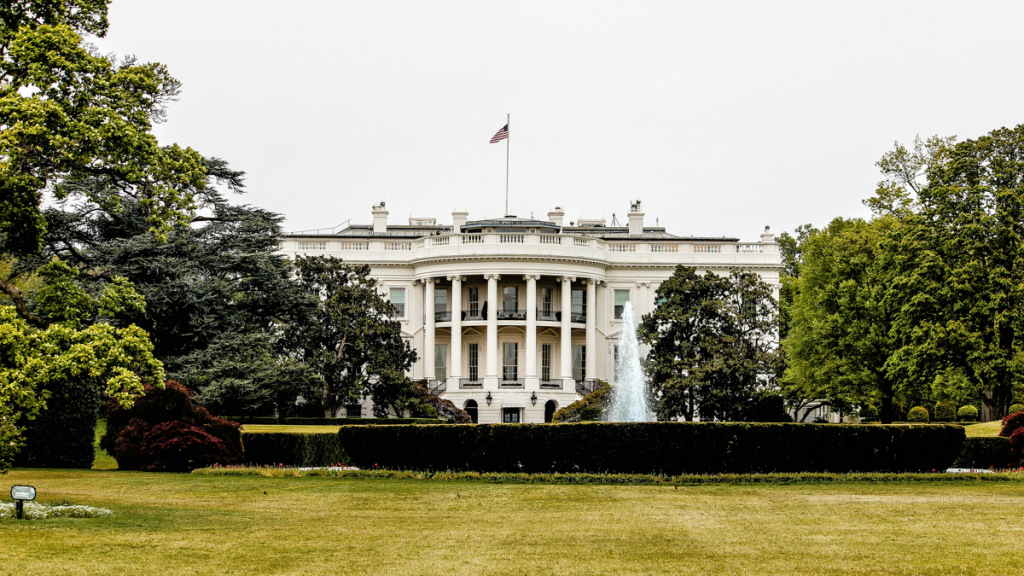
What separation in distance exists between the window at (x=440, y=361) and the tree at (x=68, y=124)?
128ft

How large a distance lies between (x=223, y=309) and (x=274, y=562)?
27049 mm

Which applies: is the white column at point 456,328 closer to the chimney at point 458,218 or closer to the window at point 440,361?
the window at point 440,361

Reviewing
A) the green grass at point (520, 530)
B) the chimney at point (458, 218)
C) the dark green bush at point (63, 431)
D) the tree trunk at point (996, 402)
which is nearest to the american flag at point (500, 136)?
the chimney at point (458, 218)

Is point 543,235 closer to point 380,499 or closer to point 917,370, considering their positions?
point 917,370

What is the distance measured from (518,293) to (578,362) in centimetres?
507

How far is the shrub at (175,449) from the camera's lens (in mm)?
25000

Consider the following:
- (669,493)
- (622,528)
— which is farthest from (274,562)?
(669,493)

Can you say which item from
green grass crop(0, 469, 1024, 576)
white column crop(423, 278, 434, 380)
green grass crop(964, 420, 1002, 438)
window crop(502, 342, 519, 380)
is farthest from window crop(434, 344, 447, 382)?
A: green grass crop(0, 469, 1024, 576)

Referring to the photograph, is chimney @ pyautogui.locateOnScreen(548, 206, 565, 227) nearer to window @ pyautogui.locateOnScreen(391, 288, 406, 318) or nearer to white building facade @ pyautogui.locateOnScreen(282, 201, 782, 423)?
white building facade @ pyautogui.locateOnScreen(282, 201, 782, 423)

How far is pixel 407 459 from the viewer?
23984 mm

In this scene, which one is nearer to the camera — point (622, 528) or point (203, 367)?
point (622, 528)

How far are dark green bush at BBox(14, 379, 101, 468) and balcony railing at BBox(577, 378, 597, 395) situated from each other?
31.1 meters

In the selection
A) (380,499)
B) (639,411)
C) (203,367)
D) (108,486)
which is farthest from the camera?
(639,411)

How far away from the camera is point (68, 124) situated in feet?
51.5
